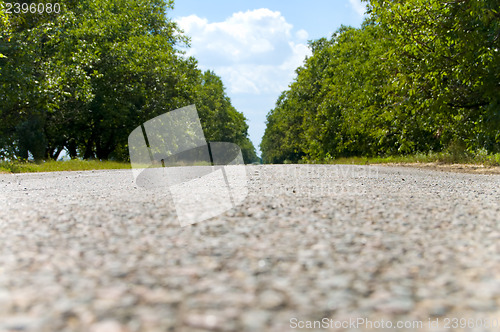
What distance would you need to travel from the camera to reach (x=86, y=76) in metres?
19.8

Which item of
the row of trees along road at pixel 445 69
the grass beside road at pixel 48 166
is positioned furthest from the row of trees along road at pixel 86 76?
the row of trees along road at pixel 445 69

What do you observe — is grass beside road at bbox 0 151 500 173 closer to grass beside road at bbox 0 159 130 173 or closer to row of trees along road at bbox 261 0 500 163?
grass beside road at bbox 0 159 130 173

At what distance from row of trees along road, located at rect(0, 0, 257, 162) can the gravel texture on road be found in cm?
1294

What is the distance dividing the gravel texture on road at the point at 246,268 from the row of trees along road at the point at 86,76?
12.9 meters

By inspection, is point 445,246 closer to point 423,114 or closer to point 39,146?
point 423,114

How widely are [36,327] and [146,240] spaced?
5.31 feet

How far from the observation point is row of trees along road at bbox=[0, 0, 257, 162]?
56.5 feet

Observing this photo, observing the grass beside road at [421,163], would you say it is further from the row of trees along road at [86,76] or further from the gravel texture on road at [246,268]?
the gravel texture on road at [246,268]

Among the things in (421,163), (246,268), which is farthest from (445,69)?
(246,268)

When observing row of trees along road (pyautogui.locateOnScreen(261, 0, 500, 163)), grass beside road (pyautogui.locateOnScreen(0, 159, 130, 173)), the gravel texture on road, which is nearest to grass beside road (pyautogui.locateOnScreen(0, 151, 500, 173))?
grass beside road (pyautogui.locateOnScreen(0, 159, 130, 173))

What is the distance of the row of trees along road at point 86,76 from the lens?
17.2 meters

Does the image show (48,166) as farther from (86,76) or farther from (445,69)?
(445,69)

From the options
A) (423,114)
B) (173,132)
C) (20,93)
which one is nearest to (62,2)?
(20,93)

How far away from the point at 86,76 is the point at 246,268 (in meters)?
19.0
